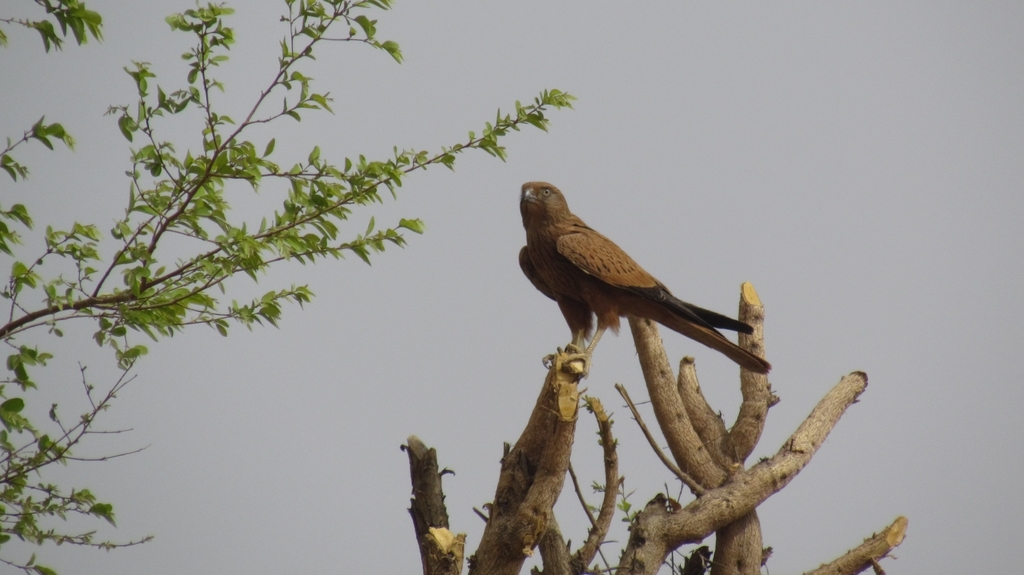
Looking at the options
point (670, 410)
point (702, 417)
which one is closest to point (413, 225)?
point (670, 410)

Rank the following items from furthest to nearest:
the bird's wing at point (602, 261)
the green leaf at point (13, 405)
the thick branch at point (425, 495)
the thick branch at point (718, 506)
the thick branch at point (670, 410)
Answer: the thick branch at point (670, 410), the bird's wing at point (602, 261), the thick branch at point (718, 506), the thick branch at point (425, 495), the green leaf at point (13, 405)

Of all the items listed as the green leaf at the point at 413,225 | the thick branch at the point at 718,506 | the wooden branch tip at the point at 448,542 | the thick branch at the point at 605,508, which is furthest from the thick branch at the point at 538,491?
the thick branch at the point at 718,506

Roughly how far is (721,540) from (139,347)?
3.02m

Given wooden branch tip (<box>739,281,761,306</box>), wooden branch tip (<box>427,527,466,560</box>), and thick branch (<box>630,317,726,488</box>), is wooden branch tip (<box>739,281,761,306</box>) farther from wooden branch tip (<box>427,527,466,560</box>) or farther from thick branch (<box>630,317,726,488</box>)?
wooden branch tip (<box>427,527,466,560</box>)

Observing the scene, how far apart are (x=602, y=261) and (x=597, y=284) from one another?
0.43ft

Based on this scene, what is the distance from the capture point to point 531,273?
473 cm

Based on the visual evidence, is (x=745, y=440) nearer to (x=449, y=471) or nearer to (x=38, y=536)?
(x=449, y=471)

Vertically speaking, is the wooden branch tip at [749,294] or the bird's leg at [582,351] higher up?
the wooden branch tip at [749,294]

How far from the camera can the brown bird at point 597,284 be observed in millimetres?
4211

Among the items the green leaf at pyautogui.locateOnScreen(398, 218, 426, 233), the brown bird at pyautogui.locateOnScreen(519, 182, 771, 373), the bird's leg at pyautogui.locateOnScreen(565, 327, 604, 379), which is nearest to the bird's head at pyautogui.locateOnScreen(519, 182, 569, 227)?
the brown bird at pyautogui.locateOnScreen(519, 182, 771, 373)

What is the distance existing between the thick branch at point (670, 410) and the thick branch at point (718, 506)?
0.20m

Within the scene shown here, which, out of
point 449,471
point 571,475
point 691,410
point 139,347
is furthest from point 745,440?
point 139,347

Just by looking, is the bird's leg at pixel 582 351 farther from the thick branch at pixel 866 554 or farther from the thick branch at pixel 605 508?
the thick branch at pixel 866 554

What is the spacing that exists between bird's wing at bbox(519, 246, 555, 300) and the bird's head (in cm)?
21
